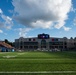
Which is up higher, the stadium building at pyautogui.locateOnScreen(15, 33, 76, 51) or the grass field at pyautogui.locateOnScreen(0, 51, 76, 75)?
the stadium building at pyautogui.locateOnScreen(15, 33, 76, 51)

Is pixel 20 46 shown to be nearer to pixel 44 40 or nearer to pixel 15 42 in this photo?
pixel 15 42

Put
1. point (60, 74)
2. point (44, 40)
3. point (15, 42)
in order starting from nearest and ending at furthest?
point (60, 74), point (44, 40), point (15, 42)

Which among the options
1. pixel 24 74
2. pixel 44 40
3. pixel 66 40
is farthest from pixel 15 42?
pixel 24 74

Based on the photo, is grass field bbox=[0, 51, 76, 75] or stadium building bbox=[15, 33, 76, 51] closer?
grass field bbox=[0, 51, 76, 75]

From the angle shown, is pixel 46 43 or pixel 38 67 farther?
pixel 46 43

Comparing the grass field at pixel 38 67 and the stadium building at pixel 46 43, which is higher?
the stadium building at pixel 46 43

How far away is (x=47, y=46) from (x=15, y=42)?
30162 mm

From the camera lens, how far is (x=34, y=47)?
187 metres

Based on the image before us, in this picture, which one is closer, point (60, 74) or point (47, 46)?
point (60, 74)

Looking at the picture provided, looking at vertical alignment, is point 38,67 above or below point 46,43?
below

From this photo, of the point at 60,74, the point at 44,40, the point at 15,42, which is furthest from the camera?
the point at 15,42

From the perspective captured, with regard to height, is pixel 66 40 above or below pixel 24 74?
above

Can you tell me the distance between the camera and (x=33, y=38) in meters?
185

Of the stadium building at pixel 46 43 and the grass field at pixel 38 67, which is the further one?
the stadium building at pixel 46 43
